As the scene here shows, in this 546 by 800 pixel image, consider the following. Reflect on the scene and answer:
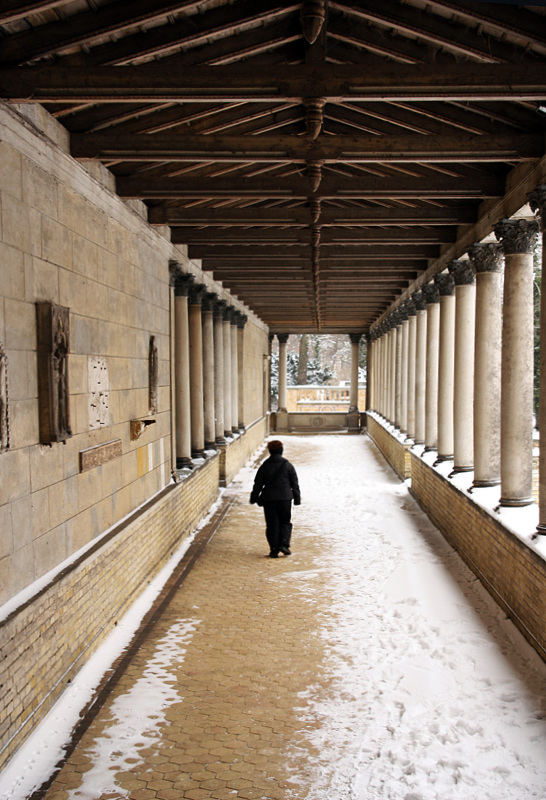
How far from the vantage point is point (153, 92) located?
4.75 metres

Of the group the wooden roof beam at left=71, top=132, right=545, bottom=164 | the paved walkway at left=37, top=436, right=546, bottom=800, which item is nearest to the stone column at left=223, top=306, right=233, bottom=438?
the paved walkway at left=37, top=436, right=546, bottom=800

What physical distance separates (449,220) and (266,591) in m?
5.28

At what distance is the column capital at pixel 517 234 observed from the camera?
7.15 meters

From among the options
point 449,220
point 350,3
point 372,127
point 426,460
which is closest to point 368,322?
point 426,460

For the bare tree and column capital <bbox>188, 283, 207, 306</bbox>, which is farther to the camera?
the bare tree

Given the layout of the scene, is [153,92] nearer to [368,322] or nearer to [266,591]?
[266,591]

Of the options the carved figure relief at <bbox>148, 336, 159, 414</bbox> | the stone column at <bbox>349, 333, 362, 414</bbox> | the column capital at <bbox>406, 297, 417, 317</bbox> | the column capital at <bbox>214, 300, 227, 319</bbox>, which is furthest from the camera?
the stone column at <bbox>349, 333, 362, 414</bbox>

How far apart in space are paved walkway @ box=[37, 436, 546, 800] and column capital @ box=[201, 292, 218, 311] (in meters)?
6.10

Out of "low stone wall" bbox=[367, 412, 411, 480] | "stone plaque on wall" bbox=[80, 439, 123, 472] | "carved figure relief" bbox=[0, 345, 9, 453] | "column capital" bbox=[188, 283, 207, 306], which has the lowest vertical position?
"low stone wall" bbox=[367, 412, 411, 480]

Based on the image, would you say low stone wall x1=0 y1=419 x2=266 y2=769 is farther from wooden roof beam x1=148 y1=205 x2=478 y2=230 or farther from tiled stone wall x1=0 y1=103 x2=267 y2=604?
wooden roof beam x1=148 y1=205 x2=478 y2=230

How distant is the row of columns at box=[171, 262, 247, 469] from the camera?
10664 millimetres

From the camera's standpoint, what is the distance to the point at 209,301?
43.2ft

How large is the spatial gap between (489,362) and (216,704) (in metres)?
5.79

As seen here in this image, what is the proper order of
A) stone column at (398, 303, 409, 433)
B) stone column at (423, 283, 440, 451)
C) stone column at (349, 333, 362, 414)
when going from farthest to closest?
stone column at (349, 333, 362, 414) < stone column at (398, 303, 409, 433) < stone column at (423, 283, 440, 451)
